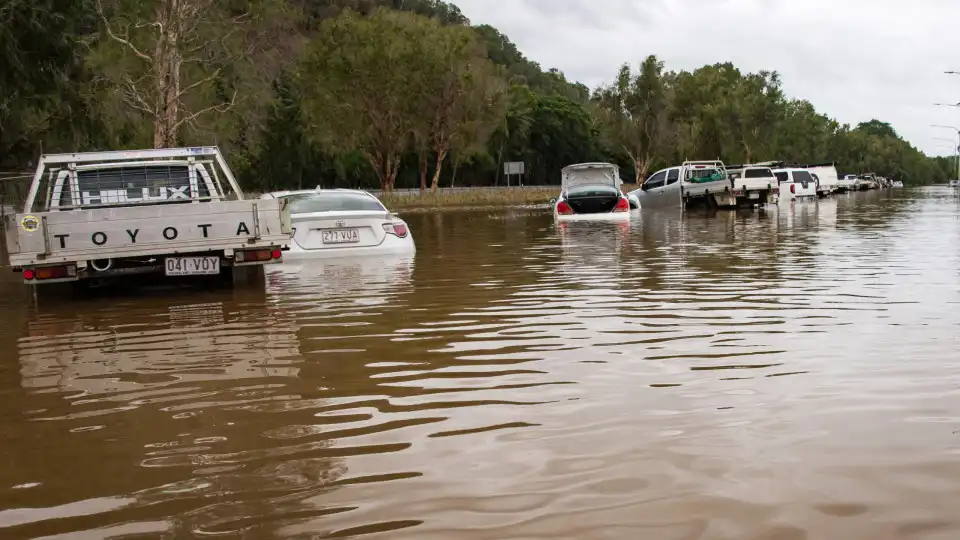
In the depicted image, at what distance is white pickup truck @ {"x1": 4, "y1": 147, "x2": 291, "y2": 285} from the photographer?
33.0ft

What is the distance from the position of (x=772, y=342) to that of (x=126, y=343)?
4.90 meters

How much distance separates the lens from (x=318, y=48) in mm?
56438

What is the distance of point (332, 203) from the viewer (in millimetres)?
13383

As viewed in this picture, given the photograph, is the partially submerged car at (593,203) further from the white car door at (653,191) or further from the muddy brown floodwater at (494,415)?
the muddy brown floodwater at (494,415)

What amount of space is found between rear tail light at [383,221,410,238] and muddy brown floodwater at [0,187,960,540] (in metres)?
2.99

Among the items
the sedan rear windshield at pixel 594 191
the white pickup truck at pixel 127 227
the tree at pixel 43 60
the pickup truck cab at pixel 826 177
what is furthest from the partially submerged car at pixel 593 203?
the pickup truck cab at pixel 826 177

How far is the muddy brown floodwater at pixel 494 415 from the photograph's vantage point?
3484mm

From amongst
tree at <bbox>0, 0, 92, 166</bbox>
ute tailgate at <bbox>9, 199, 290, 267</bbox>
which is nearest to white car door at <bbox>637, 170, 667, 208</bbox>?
tree at <bbox>0, 0, 92, 166</bbox>

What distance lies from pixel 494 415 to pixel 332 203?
893cm

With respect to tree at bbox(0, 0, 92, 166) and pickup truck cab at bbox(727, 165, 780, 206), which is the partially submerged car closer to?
tree at bbox(0, 0, 92, 166)

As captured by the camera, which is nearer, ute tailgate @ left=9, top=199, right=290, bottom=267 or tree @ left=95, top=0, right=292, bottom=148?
ute tailgate @ left=9, top=199, right=290, bottom=267

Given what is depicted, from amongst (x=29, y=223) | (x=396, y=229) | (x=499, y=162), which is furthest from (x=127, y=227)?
(x=499, y=162)

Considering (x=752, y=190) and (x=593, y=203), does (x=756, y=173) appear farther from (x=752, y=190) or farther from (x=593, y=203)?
(x=593, y=203)

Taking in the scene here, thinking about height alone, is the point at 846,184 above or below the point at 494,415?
above
